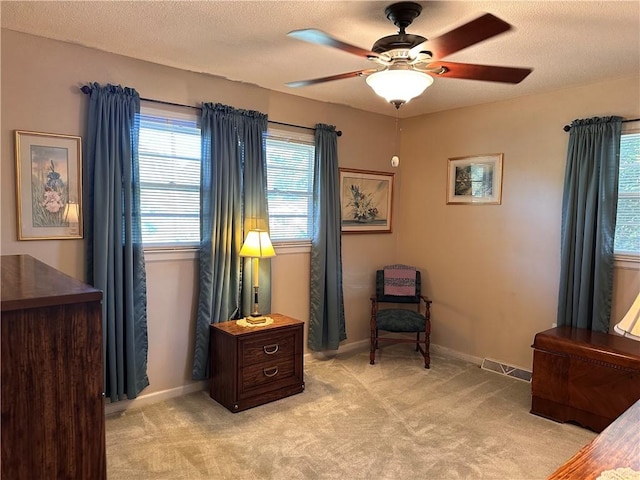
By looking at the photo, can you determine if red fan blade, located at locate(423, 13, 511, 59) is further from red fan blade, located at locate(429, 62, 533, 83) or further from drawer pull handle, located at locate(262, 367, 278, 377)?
drawer pull handle, located at locate(262, 367, 278, 377)

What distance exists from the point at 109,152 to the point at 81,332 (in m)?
2.33

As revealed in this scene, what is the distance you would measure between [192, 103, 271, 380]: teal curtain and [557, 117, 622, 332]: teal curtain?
8.13ft

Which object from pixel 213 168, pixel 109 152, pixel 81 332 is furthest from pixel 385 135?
pixel 81 332

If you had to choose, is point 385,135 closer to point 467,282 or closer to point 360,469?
point 467,282

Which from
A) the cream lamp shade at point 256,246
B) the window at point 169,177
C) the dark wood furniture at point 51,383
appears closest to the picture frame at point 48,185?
the window at point 169,177

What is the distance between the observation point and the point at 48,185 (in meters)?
2.78

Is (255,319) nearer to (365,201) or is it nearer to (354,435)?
(354,435)

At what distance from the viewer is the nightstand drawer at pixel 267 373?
3.20 metres

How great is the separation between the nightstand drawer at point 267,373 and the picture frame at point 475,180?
2255mm

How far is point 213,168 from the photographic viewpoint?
3.36 meters

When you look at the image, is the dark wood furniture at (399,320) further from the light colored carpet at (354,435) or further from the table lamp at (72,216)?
the table lamp at (72,216)

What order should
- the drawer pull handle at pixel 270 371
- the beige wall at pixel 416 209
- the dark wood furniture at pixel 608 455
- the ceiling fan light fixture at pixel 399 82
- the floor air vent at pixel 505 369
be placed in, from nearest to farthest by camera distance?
A: the dark wood furniture at pixel 608 455 < the ceiling fan light fixture at pixel 399 82 < the beige wall at pixel 416 209 < the drawer pull handle at pixel 270 371 < the floor air vent at pixel 505 369

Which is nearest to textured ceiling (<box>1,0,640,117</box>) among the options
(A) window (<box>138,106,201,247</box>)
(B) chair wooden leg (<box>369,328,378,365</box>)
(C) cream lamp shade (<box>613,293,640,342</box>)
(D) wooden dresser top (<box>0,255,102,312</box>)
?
(A) window (<box>138,106,201,247</box>)

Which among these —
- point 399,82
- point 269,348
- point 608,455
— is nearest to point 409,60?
point 399,82
